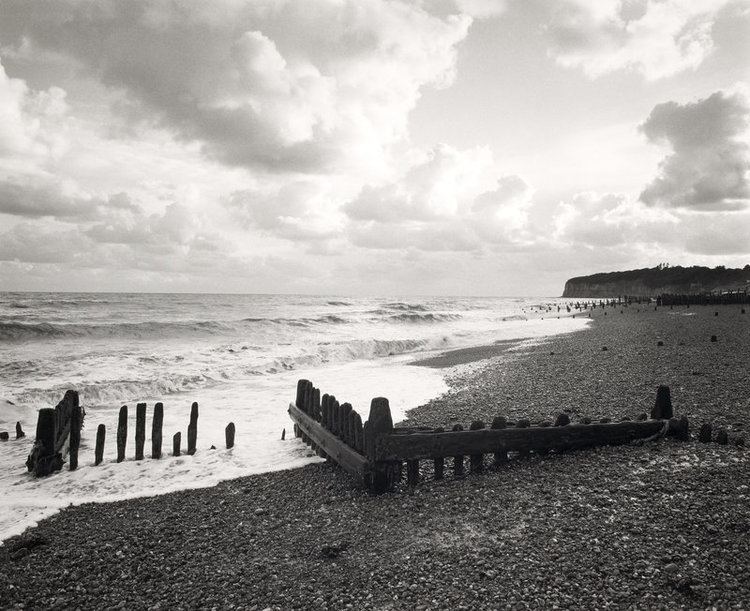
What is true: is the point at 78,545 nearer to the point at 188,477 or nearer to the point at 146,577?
the point at 146,577

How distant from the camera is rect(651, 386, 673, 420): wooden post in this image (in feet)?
21.5

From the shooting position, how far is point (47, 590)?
4258mm

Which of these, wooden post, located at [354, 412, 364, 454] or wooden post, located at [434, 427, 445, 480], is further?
wooden post, located at [354, 412, 364, 454]

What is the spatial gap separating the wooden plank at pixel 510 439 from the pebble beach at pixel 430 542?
198mm

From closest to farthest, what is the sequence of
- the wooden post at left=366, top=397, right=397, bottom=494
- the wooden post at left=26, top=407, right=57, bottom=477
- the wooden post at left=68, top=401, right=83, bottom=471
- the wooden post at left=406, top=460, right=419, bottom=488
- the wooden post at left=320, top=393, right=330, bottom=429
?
1. the wooden post at left=366, top=397, right=397, bottom=494
2. the wooden post at left=406, top=460, right=419, bottom=488
3. the wooden post at left=320, top=393, right=330, bottom=429
4. the wooden post at left=26, top=407, right=57, bottom=477
5. the wooden post at left=68, top=401, right=83, bottom=471

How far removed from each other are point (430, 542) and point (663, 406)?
14.1 feet

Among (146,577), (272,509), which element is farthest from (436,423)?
(146,577)

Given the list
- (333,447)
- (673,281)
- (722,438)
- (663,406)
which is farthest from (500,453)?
(673,281)

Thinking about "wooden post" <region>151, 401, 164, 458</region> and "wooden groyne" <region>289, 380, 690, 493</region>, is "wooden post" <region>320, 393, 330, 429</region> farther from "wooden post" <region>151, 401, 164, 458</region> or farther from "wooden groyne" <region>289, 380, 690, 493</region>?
"wooden post" <region>151, 401, 164, 458</region>

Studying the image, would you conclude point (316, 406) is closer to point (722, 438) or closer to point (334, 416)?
point (334, 416)

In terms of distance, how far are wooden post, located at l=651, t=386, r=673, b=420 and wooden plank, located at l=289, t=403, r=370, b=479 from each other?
4.35m

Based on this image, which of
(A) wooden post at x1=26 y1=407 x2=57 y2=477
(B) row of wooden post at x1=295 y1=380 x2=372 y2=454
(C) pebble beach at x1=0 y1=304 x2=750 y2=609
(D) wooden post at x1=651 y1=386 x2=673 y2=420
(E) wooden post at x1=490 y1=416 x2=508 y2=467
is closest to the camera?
(C) pebble beach at x1=0 y1=304 x2=750 y2=609

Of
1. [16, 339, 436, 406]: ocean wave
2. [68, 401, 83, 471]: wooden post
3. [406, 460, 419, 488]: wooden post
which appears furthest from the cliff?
[68, 401, 83, 471]: wooden post

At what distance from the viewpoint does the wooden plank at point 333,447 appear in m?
5.84
